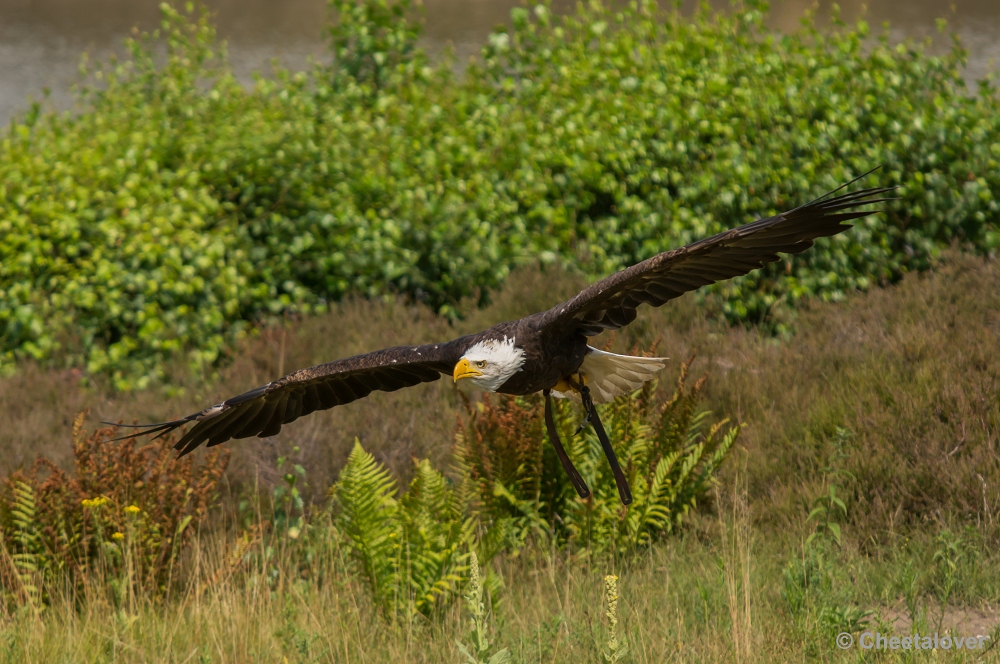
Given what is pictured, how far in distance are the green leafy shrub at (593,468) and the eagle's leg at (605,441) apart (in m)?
0.73

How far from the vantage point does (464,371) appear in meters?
3.85

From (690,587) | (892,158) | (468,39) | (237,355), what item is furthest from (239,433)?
(468,39)

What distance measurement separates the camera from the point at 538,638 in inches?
152

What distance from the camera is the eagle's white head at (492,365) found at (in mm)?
3821

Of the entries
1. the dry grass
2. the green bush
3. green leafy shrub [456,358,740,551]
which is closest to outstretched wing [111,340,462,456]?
green leafy shrub [456,358,740,551]

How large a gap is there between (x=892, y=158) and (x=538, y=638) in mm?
5158

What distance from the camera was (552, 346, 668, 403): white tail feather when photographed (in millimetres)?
4438

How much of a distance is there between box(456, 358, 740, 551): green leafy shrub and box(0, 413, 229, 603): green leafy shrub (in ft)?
4.70

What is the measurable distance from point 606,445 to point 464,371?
0.75 m

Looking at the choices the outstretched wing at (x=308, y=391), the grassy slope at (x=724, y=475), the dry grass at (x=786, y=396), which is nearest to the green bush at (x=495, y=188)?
the dry grass at (x=786, y=396)

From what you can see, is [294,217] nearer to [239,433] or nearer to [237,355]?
[237,355]

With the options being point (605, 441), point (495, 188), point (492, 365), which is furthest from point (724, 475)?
point (495, 188)

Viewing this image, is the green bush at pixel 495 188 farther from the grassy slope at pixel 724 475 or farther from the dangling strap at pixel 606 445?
the dangling strap at pixel 606 445

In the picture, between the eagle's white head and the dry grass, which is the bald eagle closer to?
the eagle's white head
